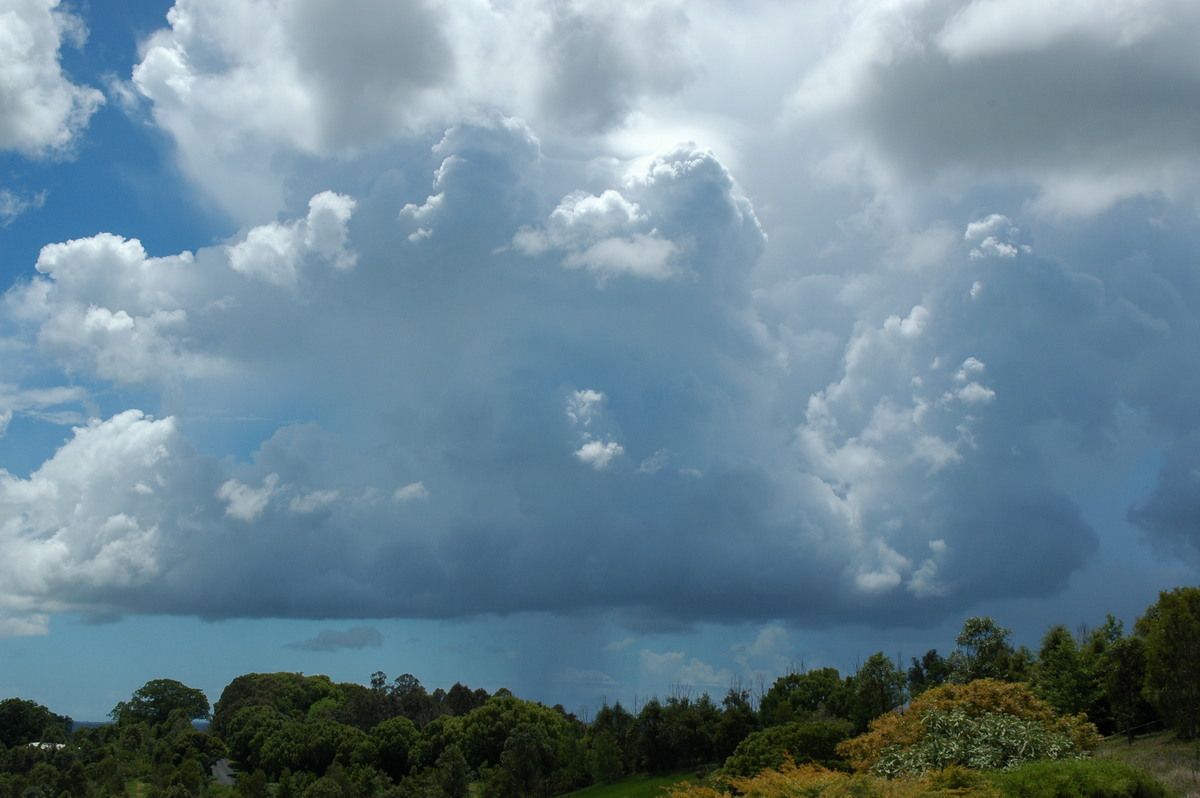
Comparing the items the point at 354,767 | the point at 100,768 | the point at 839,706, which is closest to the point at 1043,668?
the point at 839,706

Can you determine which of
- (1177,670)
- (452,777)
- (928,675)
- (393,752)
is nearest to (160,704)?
(393,752)

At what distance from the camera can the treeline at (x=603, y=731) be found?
137ft

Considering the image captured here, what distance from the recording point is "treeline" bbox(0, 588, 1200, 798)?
41.6 m

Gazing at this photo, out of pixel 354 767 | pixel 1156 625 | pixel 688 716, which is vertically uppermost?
pixel 1156 625

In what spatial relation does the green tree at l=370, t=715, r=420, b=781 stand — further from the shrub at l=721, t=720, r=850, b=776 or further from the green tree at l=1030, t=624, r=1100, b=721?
the green tree at l=1030, t=624, r=1100, b=721

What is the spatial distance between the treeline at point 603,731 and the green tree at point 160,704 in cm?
2454

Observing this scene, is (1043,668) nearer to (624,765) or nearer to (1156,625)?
(1156,625)

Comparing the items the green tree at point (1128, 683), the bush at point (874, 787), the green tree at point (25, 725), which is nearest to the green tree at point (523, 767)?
the green tree at point (1128, 683)

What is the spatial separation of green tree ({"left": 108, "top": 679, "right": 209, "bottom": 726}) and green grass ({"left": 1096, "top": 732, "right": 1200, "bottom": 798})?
142 m

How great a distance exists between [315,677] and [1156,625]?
146144 millimetres

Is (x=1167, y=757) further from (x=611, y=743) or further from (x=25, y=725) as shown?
(x=25, y=725)

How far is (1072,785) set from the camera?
2084 cm

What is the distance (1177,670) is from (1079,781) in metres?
24.1

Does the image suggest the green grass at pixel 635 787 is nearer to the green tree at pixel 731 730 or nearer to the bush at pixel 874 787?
the green tree at pixel 731 730
